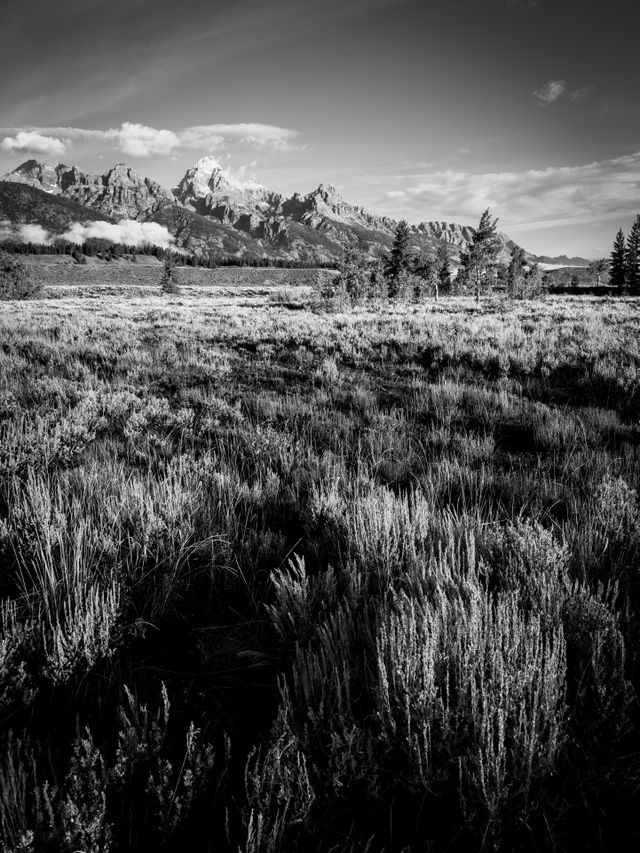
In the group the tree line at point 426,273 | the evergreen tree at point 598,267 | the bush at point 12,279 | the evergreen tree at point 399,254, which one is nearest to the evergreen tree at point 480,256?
the tree line at point 426,273

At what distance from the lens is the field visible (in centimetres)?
123

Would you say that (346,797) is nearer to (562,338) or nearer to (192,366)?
(192,366)

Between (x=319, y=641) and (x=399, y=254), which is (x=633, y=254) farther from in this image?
(x=319, y=641)

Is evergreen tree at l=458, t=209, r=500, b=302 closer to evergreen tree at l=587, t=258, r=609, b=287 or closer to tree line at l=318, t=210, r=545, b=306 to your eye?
tree line at l=318, t=210, r=545, b=306

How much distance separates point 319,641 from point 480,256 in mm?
56315

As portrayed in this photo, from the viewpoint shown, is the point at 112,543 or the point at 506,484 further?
the point at 506,484

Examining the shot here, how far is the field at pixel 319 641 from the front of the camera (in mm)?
1228

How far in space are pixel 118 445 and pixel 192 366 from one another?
5.32 metres

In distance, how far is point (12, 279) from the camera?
40.6 meters

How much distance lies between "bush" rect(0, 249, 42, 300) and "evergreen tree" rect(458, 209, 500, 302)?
46.8 meters

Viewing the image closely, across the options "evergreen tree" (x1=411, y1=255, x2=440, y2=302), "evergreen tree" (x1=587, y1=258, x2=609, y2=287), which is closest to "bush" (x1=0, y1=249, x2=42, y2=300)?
"evergreen tree" (x1=411, y1=255, x2=440, y2=302)

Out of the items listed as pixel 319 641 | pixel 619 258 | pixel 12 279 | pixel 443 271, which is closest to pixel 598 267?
pixel 619 258

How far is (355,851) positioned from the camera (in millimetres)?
1219

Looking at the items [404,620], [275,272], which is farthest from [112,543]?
[275,272]
